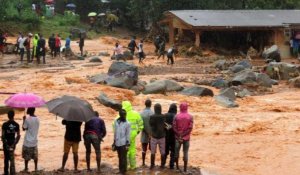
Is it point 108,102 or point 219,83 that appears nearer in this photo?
point 108,102

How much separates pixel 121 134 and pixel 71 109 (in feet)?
3.40

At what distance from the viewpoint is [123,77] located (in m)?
21.7

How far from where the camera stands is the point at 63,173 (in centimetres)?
1052

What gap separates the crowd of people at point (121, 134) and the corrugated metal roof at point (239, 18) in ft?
81.7

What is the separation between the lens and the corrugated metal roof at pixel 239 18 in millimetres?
35969

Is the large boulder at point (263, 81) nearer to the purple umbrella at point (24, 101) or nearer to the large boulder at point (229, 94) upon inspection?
the large boulder at point (229, 94)

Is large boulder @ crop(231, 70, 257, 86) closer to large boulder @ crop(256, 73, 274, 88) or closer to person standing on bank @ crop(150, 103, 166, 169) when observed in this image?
large boulder @ crop(256, 73, 274, 88)

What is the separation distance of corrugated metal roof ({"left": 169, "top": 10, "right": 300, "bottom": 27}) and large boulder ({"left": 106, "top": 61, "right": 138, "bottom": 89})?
13.4 metres

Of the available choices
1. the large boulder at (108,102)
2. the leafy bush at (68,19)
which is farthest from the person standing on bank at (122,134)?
the leafy bush at (68,19)

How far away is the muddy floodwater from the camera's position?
12.4m

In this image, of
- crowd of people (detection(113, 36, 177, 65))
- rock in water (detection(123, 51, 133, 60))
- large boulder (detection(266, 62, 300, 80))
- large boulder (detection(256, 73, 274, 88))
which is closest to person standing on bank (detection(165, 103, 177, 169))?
large boulder (detection(256, 73, 274, 88))

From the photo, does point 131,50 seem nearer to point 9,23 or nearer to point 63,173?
point 9,23

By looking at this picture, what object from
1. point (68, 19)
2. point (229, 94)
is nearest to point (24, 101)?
point (229, 94)

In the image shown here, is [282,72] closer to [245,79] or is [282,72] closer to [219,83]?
[245,79]
